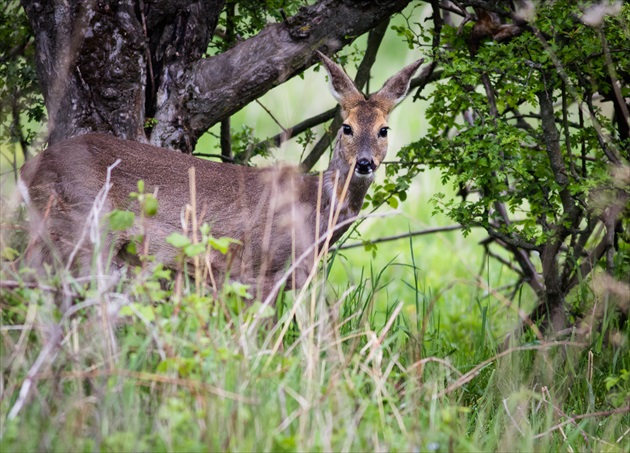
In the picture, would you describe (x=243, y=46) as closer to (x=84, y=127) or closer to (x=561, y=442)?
(x=84, y=127)

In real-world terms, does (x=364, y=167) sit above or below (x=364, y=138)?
below

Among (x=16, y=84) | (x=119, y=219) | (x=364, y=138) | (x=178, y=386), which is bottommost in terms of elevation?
(x=178, y=386)

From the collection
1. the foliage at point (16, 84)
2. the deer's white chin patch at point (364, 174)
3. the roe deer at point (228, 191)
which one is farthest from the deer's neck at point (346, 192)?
the foliage at point (16, 84)

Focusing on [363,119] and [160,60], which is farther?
[363,119]

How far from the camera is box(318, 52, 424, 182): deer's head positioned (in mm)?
6086

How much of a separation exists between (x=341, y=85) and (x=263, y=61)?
35.4 inches

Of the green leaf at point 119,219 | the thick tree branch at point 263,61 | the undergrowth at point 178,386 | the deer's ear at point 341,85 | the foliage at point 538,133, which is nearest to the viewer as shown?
the undergrowth at point 178,386

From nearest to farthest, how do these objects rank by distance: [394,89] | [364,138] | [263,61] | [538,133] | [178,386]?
[178,386] → [263,61] → [538,133] → [364,138] → [394,89]

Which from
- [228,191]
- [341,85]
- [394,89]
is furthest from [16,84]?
[394,89]

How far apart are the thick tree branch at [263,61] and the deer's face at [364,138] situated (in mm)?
636

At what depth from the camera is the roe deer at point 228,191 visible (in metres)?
5.37

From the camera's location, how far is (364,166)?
236 inches

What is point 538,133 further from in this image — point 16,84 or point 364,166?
point 16,84

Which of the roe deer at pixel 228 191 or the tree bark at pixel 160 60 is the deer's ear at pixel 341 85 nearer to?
the roe deer at pixel 228 191
